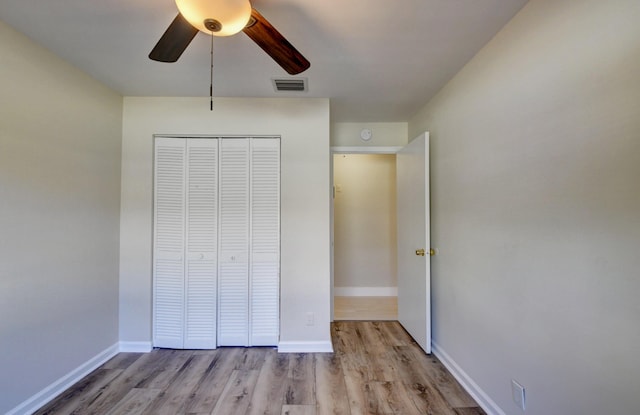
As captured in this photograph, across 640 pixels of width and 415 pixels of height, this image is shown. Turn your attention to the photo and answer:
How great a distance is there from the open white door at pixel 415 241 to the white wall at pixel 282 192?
0.88m

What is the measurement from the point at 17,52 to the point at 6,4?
341mm

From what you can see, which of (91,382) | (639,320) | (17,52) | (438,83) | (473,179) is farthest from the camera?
(438,83)

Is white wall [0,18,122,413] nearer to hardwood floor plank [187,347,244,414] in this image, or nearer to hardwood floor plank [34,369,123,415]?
hardwood floor plank [34,369,123,415]

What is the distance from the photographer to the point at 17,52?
164 centimetres

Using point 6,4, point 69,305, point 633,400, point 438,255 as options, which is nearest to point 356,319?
point 438,255

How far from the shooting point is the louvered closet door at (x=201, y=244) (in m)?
2.50

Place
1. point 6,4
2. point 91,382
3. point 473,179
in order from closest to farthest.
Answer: point 6,4 < point 473,179 < point 91,382

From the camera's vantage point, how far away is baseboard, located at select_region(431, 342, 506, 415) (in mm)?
1670

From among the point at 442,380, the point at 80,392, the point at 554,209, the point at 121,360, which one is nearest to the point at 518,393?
the point at 442,380

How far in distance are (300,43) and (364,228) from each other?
3021mm

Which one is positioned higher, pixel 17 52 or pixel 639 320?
pixel 17 52

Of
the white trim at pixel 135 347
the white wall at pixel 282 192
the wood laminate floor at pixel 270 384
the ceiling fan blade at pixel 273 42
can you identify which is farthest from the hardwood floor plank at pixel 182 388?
the ceiling fan blade at pixel 273 42

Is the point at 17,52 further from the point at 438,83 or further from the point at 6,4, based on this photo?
the point at 438,83

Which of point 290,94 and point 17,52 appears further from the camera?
point 290,94
